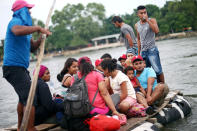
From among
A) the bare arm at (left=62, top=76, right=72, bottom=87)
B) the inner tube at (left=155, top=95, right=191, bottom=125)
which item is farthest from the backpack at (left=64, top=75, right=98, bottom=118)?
the inner tube at (left=155, top=95, right=191, bottom=125)

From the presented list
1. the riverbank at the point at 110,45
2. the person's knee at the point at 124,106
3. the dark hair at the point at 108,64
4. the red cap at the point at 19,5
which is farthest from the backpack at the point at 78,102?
the riverbank at the point at 110,45

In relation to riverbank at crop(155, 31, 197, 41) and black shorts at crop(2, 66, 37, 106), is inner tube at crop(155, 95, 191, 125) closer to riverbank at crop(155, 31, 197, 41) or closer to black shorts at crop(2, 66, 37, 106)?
black shorts at crop(2, 66, 37, 106)

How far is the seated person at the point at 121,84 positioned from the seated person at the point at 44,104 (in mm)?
1020

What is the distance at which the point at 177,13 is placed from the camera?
51156 millimetres

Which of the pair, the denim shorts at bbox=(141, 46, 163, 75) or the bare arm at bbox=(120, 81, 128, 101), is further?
the denim shorts at bbox=(141, 46, 163, 75)

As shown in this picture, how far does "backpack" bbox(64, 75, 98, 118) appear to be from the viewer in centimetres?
343

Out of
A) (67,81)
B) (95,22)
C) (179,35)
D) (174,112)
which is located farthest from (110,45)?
(67,81)

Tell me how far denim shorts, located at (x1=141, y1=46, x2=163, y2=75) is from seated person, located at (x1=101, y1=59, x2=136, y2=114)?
5.25 ft

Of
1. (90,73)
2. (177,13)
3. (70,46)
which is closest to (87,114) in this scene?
(90,73)

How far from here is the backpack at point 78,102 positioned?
3428 mm

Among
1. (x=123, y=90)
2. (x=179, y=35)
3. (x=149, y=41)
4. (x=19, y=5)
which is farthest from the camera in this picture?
(x=179, y=35)

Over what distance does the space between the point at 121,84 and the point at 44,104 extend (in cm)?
134

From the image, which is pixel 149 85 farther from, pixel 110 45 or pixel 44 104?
pixel 110 45

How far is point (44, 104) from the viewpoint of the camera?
392cm
